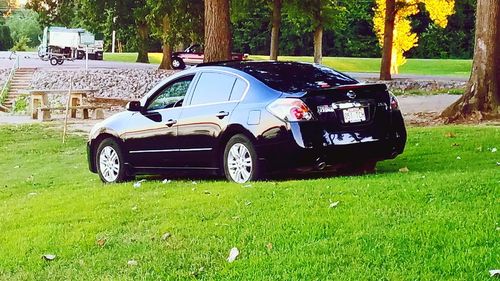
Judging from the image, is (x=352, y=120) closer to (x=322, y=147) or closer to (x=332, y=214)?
(x=322, y=147)

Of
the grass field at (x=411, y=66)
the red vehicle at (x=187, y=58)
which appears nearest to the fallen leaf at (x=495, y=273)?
the red vehicle at (x=187, y=58)

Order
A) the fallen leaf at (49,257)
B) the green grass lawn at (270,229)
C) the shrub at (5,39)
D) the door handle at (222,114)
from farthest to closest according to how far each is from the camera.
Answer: the shrub at (5,39), the door handle at (222,114), the fallen leaf at (49,257), the green grass lawn at (270,229)

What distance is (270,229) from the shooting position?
20.2 ft

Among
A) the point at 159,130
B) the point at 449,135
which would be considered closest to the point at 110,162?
the point at 159,130

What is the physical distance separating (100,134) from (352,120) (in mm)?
3775

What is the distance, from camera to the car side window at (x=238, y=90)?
29.7 feet

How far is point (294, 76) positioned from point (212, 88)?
3.47 ft

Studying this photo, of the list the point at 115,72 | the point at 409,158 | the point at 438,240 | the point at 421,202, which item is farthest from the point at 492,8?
the point at 115,72

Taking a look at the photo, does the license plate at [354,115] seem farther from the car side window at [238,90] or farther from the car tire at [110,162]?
the car tire at [110,162]

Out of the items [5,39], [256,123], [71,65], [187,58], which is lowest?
[71,65]

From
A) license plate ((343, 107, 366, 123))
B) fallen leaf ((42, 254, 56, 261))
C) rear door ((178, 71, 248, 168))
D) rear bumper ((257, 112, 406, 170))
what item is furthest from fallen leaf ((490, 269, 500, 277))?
rear door ((178, 71, 248, 168))

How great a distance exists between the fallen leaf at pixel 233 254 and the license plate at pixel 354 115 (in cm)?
328

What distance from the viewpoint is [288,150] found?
8430 mm

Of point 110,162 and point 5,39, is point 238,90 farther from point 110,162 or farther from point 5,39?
point 5,39
